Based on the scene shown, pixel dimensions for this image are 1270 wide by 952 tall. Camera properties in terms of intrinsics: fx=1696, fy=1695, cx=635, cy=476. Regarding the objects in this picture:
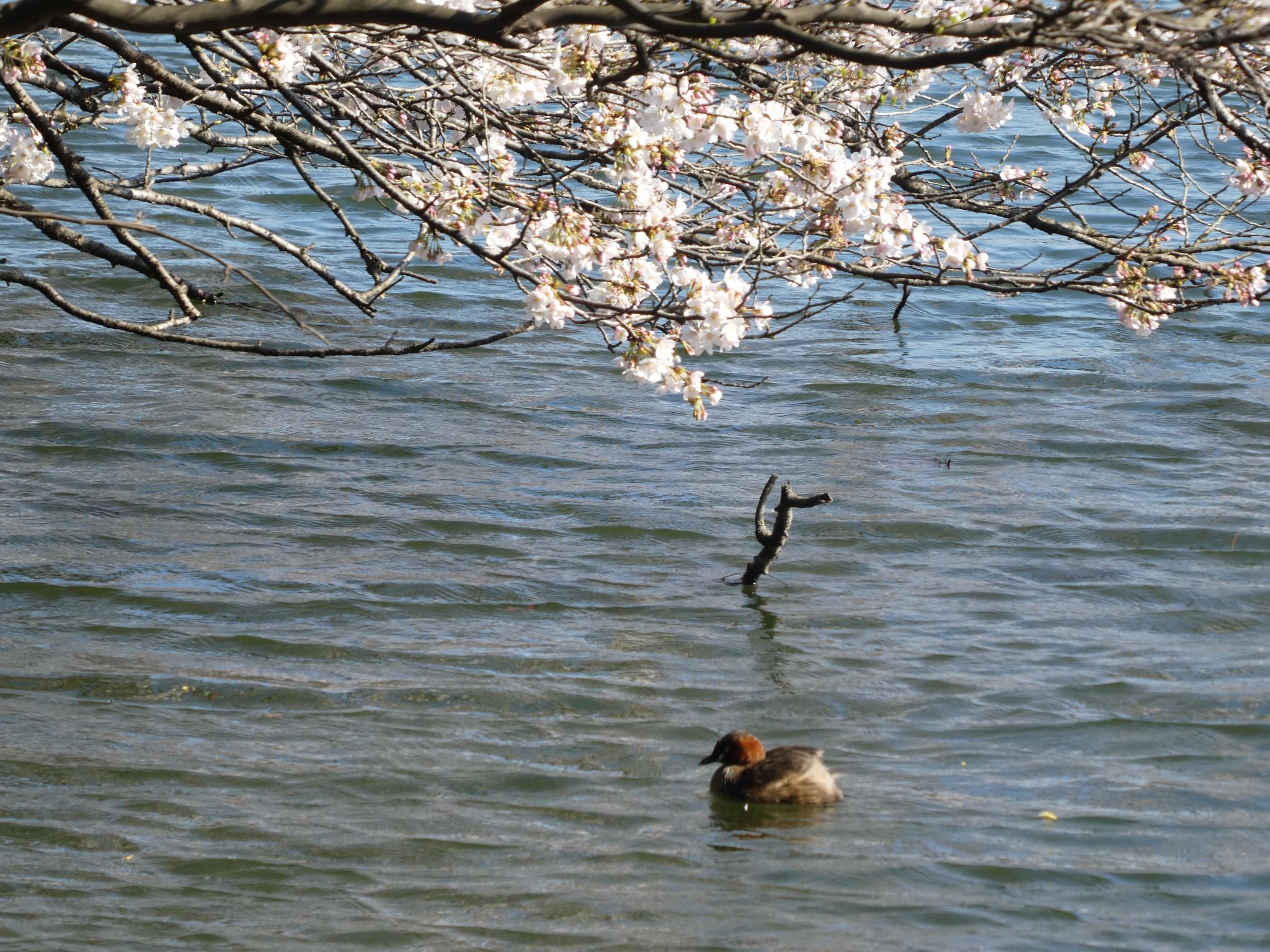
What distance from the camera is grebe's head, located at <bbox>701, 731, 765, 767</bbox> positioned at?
645 cm

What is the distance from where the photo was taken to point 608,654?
7.83 metres

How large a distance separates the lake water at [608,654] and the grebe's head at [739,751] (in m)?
0.21

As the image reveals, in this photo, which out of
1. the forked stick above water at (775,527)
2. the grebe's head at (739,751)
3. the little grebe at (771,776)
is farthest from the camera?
the forked stick above water at (775,527)

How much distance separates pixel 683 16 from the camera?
4188mm

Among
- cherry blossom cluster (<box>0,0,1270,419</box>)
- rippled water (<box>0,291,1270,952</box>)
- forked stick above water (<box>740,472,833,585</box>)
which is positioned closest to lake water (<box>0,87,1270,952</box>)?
rippled water (<box>0,291,1270,952</box>)

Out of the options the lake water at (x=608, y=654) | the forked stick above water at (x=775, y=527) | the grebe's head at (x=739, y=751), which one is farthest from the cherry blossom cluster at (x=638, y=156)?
the lake water at (x=608, y=654)

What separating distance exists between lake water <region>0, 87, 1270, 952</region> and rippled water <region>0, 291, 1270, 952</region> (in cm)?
3

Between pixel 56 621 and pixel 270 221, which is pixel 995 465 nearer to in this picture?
pixel 56 621

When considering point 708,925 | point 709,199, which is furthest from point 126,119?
point 708,925

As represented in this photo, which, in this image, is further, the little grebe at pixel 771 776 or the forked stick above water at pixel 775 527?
the forked stick above water at pixel 775 527

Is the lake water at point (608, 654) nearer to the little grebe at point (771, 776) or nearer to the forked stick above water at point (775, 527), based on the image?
the little grebe at point (771, 776)

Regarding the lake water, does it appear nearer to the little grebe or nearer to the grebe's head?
the little grebe

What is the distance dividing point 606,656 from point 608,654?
0.11 feet

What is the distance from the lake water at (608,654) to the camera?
5.68 metres
